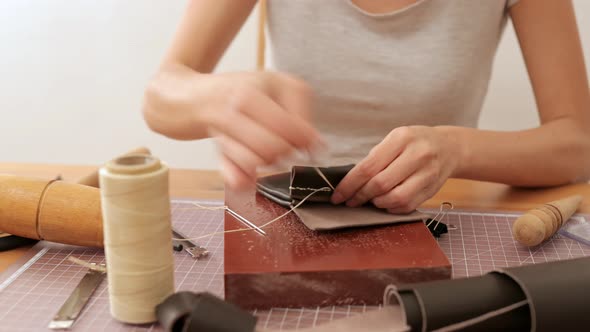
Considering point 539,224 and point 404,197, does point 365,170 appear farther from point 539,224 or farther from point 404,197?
point 539,224

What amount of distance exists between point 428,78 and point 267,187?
18.6 inches

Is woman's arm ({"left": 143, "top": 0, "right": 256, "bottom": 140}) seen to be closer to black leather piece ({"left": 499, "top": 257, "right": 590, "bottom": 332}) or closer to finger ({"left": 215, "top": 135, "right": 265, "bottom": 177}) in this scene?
finger ({"left": 215, "top": 135, "right": 265, "bottom": 177})

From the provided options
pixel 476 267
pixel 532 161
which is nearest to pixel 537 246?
pixel 476 267

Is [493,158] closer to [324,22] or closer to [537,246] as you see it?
[537,246]

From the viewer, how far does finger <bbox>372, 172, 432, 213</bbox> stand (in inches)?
30.5

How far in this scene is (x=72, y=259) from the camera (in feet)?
2.44

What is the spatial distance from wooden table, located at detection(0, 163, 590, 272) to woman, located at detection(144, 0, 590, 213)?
0.03 metres

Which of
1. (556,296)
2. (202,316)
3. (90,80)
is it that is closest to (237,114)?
(202,316)

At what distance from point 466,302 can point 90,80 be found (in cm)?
197

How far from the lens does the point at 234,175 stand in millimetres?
664

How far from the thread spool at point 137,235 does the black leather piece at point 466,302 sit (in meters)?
0.24

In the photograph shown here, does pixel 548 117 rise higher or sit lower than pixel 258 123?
lower

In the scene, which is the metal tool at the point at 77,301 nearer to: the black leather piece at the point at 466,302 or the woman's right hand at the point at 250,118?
the woman's right hand at the point at 250,118

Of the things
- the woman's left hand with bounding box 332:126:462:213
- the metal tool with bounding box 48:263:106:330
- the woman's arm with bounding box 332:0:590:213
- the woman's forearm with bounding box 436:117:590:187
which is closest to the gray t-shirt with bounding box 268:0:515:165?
the woman's arm with bounding box 332:0:590:213
